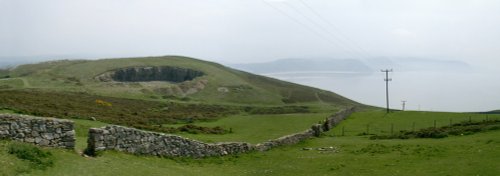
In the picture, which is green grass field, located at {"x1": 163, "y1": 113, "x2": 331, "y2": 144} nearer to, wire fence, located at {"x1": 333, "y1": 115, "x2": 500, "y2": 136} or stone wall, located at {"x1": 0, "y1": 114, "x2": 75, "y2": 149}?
wire fence, located at {"x1": 333, "y1": 115, "x2": 500, "y2": 136}

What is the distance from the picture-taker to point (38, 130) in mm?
21000

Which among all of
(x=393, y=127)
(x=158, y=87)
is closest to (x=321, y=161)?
(x=393, y=127)

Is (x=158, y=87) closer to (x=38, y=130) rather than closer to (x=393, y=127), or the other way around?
(x=393, y=127)

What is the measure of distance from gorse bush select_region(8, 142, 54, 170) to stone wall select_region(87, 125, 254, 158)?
3700 millimetres

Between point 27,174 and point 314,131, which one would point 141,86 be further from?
point 27,174

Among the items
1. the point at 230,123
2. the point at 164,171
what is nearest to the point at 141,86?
the point at 230,123

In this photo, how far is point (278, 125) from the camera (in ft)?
197

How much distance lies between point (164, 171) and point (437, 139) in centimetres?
2716

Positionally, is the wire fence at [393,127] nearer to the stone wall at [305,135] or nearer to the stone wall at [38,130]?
the stone wall at [305,135]

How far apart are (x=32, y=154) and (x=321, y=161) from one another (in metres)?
18.0

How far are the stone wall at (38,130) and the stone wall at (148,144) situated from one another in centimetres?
143

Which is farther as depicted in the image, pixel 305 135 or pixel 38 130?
pixel 305 135

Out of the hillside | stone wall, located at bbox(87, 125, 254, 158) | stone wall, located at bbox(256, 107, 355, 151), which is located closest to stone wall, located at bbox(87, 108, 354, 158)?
stone wall, located at bbox(87, 125, 254, 158)

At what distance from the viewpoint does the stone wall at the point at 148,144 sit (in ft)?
77.6
